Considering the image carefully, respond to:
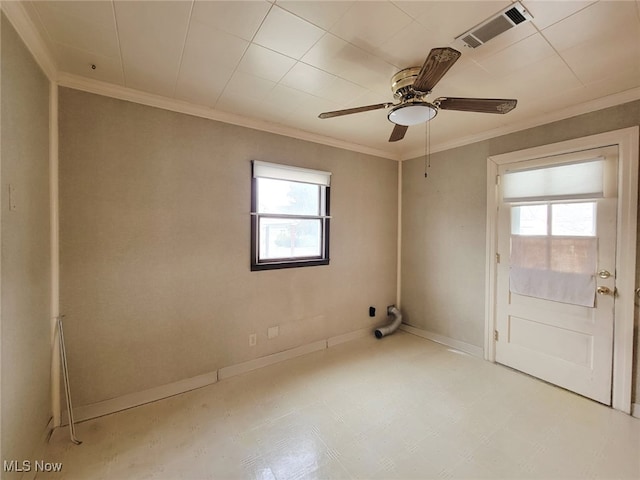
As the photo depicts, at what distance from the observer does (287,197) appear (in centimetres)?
292

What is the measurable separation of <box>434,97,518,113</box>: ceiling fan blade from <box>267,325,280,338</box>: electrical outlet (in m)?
2.45

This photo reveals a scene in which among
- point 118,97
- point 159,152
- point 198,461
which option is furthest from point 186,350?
point 118,97

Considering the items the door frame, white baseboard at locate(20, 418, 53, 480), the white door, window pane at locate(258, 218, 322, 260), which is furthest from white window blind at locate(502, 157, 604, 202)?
white baseboard at locate(20, 418, 53, 480)

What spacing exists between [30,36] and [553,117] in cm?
384

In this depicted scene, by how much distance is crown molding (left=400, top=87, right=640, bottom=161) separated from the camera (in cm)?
209

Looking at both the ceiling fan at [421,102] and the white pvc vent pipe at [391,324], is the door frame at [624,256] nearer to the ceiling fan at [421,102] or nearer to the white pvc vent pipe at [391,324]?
the ceiling fan at [421,102]

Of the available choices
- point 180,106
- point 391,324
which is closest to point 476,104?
point 180,106

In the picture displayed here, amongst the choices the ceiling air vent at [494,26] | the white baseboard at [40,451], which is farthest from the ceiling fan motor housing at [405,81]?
the white baseboard at [40,451]

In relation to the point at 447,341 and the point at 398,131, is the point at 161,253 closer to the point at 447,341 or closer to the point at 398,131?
the point at 398,131

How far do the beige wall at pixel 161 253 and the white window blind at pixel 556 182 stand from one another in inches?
79.2

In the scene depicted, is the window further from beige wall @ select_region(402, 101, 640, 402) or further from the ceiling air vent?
the ceiling air vent

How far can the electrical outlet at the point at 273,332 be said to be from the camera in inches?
110

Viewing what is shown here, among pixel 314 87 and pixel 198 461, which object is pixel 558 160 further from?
pixel 198 461

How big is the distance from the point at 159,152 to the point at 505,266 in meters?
3.49
